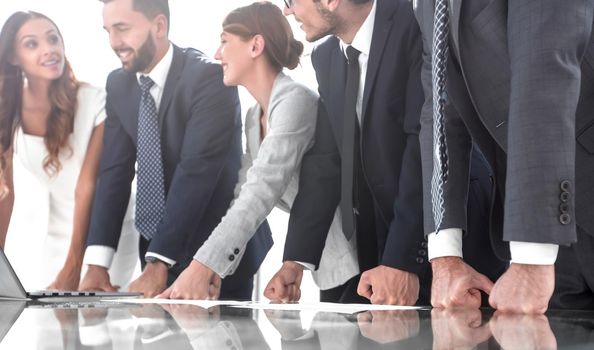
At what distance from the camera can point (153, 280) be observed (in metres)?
3.27

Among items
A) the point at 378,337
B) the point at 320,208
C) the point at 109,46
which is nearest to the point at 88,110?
the point at 109,46

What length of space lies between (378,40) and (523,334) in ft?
6.67

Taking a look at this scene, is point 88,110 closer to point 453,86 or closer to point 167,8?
point 167,8

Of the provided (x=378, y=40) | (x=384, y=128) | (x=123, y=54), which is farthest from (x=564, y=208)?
(x=123, y=54)

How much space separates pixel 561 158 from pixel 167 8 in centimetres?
288

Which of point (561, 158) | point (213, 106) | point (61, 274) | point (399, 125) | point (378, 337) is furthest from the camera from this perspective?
point (61, 274)

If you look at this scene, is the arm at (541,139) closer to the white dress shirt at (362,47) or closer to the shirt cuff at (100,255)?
the white dress shirt at (362,47)

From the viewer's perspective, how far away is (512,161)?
1167 millimetres

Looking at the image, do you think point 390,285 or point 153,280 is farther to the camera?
point 153,280

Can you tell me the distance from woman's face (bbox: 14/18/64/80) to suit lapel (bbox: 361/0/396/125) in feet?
5.97

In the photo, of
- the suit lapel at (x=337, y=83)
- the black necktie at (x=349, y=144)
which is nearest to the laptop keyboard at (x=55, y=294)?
the black necktie at (x=349, y=144)

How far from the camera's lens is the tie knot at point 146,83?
3561mm

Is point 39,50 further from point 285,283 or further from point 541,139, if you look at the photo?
point 541,139

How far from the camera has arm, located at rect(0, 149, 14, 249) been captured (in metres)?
3.82
